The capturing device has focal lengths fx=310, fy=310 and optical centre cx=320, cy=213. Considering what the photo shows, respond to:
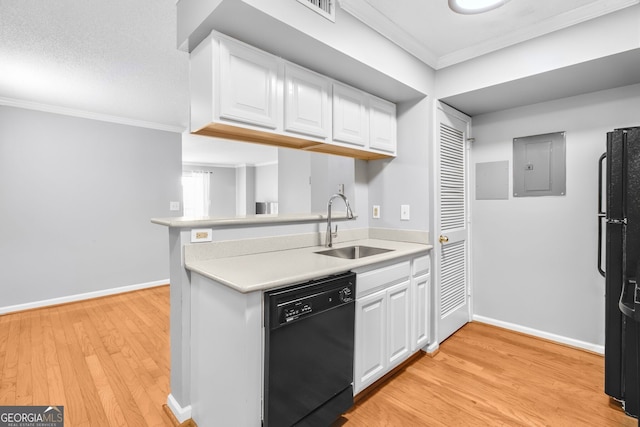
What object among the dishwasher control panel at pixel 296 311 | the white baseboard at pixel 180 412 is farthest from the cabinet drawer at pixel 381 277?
the white baseboard at pixel 180 412

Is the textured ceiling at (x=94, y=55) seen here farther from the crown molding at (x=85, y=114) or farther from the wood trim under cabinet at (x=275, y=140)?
the wood trim under cabinet at (x=275, y=140)

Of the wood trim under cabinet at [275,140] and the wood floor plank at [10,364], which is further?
the wood floor plank at [10,364]

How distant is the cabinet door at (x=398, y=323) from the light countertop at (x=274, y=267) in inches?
9.7

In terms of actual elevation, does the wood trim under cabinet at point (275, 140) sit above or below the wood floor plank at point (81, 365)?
above

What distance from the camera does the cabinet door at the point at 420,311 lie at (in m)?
2.24

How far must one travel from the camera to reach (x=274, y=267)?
158 cm

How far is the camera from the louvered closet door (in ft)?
8.54

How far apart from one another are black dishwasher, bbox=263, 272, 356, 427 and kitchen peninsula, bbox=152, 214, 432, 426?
0.16 feet

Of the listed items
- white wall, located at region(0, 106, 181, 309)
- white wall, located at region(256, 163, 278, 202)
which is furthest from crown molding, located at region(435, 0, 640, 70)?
white wall, located at region(256, 163, 278, 202)

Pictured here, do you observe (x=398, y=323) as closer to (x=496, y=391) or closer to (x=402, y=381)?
(x=402, y=381)

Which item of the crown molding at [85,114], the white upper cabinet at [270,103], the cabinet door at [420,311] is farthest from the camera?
the crown molding at [85,114]

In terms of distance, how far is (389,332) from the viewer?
199 centimetres

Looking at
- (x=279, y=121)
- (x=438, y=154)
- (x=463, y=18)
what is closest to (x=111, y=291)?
(x=279, y=121)

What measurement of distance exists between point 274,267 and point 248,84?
983 mm
